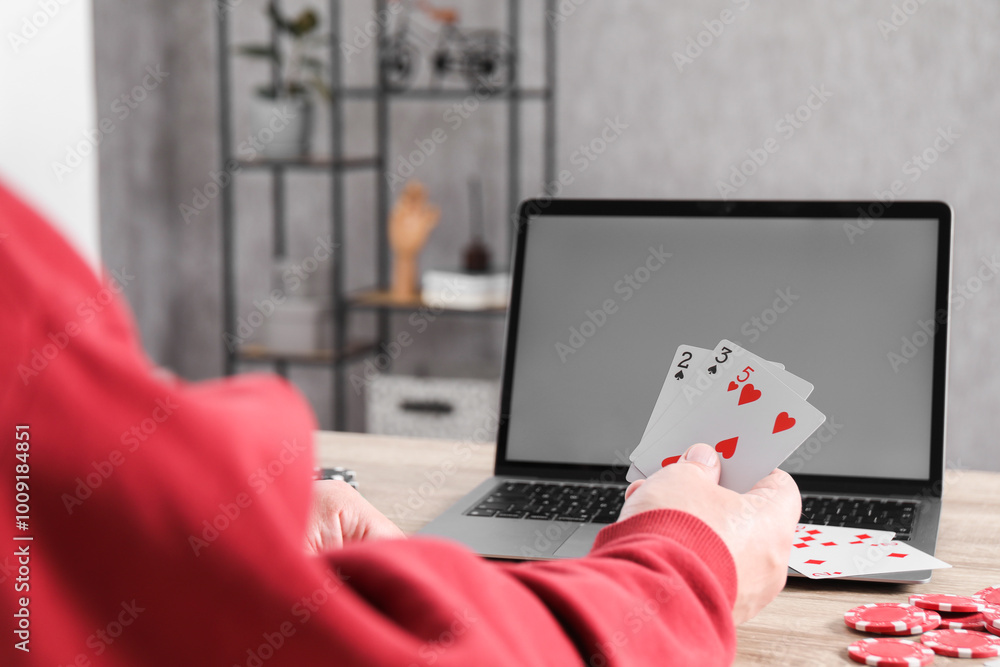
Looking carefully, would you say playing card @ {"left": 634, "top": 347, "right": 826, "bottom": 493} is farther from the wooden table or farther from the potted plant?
the potted plant

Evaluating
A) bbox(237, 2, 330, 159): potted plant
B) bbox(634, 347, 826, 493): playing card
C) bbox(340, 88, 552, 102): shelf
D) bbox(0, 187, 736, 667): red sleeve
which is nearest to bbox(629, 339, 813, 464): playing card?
bbox(634, 347, 826, 493): playing card

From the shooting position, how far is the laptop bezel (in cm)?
103

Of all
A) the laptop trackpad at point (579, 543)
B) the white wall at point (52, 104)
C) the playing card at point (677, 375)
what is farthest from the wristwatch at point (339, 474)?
A: the white wall at point (52, 104)

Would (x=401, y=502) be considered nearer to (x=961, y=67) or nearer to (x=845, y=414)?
(x=845, y=414)

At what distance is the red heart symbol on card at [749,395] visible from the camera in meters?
0.77

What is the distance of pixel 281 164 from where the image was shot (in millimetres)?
3143

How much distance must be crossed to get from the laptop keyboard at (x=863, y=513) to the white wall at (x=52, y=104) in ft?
7.44

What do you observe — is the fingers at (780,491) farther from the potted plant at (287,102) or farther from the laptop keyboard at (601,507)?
the potted plant at (287,102)

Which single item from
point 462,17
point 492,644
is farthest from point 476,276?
point 492,644

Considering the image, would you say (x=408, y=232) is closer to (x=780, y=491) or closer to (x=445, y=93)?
(x=445, y=93)

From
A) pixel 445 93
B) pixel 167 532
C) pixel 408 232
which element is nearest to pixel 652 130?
pixel 445 93

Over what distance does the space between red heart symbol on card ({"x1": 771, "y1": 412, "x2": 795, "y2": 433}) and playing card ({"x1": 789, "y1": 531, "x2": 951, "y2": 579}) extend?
0.44 ft

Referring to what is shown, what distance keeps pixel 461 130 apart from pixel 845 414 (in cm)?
246

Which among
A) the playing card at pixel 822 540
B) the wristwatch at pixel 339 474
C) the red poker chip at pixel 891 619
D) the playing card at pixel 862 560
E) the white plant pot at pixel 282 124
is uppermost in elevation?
the white plant pot at pixel 282 124
